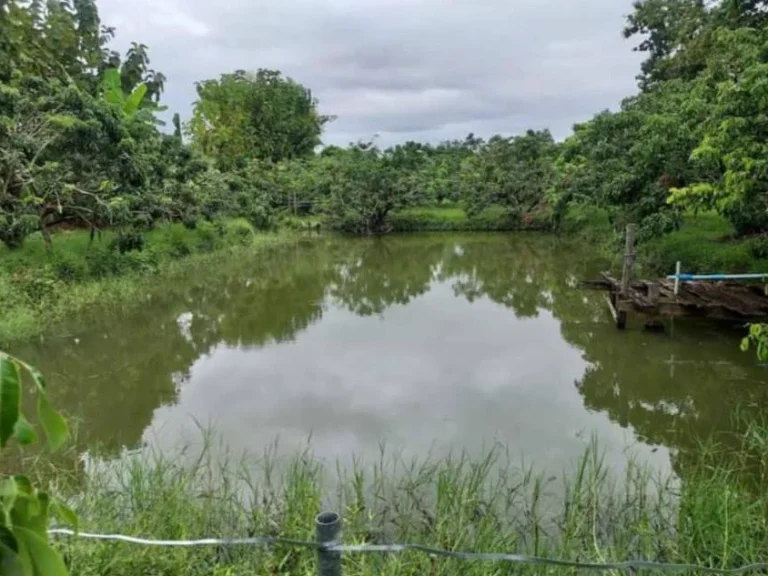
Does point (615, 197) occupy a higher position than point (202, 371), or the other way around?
point (615, 197)

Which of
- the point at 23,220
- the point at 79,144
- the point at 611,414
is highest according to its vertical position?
the point at 79,144

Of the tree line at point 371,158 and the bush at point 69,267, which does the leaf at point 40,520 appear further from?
the bush at point 69,267

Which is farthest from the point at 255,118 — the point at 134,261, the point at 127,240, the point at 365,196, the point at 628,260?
the point at 628,260

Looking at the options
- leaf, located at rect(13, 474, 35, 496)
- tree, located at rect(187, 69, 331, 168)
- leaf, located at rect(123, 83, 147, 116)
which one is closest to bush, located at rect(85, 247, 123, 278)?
leaf, located at rect(123, 83, 147, 116)

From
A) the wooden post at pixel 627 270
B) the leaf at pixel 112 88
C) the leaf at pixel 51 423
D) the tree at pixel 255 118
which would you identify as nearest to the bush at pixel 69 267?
the leaf at pixel 112 88

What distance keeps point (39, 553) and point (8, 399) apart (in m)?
0.23

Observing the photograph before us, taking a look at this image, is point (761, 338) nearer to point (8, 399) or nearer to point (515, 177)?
point (8, 399)

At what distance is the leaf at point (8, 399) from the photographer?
2.38 feet

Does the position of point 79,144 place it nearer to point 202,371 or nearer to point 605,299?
point 202,371

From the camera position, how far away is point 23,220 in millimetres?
9148

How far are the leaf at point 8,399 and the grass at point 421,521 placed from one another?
2.02m

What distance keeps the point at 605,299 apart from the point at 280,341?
19.2 ft

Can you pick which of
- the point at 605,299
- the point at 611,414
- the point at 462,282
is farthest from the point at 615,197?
the point at 611,414

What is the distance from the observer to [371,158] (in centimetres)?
2533
